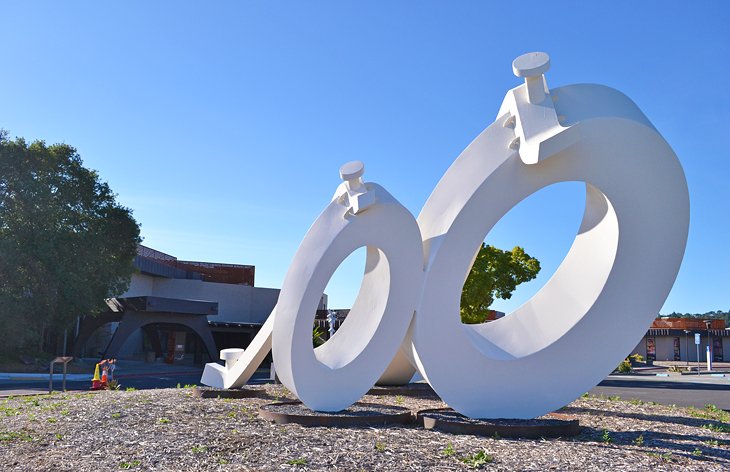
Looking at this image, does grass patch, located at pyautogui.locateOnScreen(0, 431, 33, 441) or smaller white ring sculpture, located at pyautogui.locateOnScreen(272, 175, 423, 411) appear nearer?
grass patch, located at pyautogui.locateOnScreen(0, 431, 33, 441)

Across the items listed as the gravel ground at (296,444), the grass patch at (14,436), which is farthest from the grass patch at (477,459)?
the grass patch at (14,436)

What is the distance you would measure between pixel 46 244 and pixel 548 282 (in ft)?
90.0

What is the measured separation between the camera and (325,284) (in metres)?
11.8

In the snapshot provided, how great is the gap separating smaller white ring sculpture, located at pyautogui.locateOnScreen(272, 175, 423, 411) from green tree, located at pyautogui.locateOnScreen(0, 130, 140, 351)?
955 inches

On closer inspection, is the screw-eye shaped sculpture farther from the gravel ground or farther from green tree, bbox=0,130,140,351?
green tree, bbox=0,130,140,351

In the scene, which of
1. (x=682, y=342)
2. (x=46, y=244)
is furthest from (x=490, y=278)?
(x=682, y=342)

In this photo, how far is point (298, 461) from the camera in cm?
829

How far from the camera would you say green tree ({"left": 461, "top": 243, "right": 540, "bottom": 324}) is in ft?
115

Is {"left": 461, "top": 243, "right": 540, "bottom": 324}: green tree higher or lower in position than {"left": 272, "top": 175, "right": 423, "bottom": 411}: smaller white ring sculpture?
higher

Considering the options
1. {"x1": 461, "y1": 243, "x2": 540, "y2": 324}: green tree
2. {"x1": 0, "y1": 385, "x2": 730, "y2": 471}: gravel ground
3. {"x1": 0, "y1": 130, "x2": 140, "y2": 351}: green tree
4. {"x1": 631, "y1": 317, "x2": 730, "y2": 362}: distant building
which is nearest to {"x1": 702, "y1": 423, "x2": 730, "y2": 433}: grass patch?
{"x1": 0, "y1": 385, "x2": 730, "y2": 471}: gravel ground

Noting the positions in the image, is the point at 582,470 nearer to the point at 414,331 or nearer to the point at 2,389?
the point at 414,331

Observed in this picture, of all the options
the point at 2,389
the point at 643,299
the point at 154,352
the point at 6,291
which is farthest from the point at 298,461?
the point at 154,352

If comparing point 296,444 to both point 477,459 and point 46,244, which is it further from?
point 46,244

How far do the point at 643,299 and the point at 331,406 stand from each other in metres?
5.75
